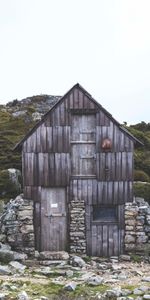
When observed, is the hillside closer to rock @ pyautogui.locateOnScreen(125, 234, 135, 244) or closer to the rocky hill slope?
the rocky hill slope

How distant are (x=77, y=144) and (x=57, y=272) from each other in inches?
209

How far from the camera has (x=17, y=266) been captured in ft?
56.0

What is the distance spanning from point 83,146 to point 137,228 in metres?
3.81

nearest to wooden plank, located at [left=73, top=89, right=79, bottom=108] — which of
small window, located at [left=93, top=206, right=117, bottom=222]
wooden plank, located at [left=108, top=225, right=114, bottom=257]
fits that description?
small window, located at [left=93, top=206, right=117, bottom=222]

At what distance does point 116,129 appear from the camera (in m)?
19.3

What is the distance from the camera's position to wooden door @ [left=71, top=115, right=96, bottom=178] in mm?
19438

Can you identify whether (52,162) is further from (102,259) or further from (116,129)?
(102,259)

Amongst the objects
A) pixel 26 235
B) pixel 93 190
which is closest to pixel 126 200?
pixel 93 190

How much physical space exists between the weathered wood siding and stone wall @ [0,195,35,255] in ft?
1.09

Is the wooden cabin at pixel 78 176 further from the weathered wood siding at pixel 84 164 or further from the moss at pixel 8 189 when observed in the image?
the moss at pixel 8 189

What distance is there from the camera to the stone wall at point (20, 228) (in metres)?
19.2

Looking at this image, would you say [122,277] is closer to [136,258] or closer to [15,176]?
[136,258]

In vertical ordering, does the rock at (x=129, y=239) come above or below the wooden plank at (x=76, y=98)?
below

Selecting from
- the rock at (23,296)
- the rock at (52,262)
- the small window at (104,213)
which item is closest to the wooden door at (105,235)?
the small window at (104,213)
